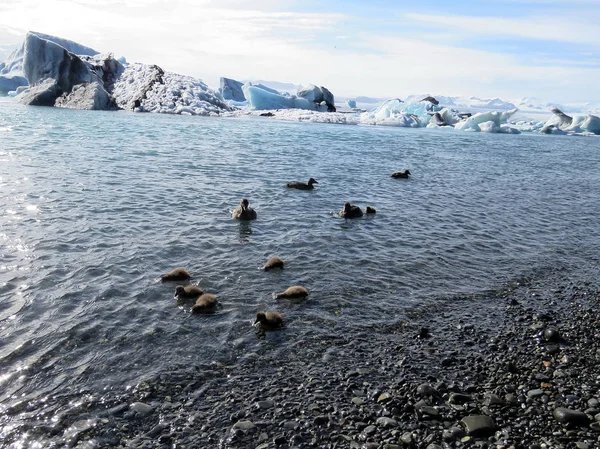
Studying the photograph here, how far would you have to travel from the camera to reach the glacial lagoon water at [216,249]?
7.73 metres

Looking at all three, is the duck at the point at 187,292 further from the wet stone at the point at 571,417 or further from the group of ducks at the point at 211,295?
the wet stone at the point at 571,417

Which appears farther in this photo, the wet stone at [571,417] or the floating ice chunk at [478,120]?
the floating ice chunk at [478,120]

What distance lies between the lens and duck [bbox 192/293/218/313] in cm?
898

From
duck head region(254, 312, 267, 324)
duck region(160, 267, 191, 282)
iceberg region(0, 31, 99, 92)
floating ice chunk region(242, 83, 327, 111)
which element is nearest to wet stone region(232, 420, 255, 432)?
duck head region(254, 312, 267, 324)

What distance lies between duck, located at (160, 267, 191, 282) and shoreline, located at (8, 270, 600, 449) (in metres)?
2.89

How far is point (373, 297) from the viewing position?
10086 millimetres

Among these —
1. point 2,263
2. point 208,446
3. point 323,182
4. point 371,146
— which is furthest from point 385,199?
point 371,146

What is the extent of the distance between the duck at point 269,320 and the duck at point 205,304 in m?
1.08

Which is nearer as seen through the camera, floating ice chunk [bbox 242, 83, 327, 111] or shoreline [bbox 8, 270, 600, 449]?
shoreline [bbox 8, 270, 600, 449]

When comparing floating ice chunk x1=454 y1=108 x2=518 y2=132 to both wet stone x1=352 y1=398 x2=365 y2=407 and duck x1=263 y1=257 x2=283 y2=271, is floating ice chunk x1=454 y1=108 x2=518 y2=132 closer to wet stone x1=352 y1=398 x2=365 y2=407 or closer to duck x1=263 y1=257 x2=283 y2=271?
duck x1=263 y1=257 x2=283 y2=271

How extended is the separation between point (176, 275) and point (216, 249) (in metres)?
2.28

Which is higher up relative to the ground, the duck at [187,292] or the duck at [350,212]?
the duck at [350,212]

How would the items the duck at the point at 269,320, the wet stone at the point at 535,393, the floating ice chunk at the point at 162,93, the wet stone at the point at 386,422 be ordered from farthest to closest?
the floating ice chunk at the point at 162,93 → the duck at the point at 269,320 → the wet stone at the point at 535,393 → the wet stone at the point at 386,422

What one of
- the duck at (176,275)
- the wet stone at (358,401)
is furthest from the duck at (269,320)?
the duck at (176,275)
